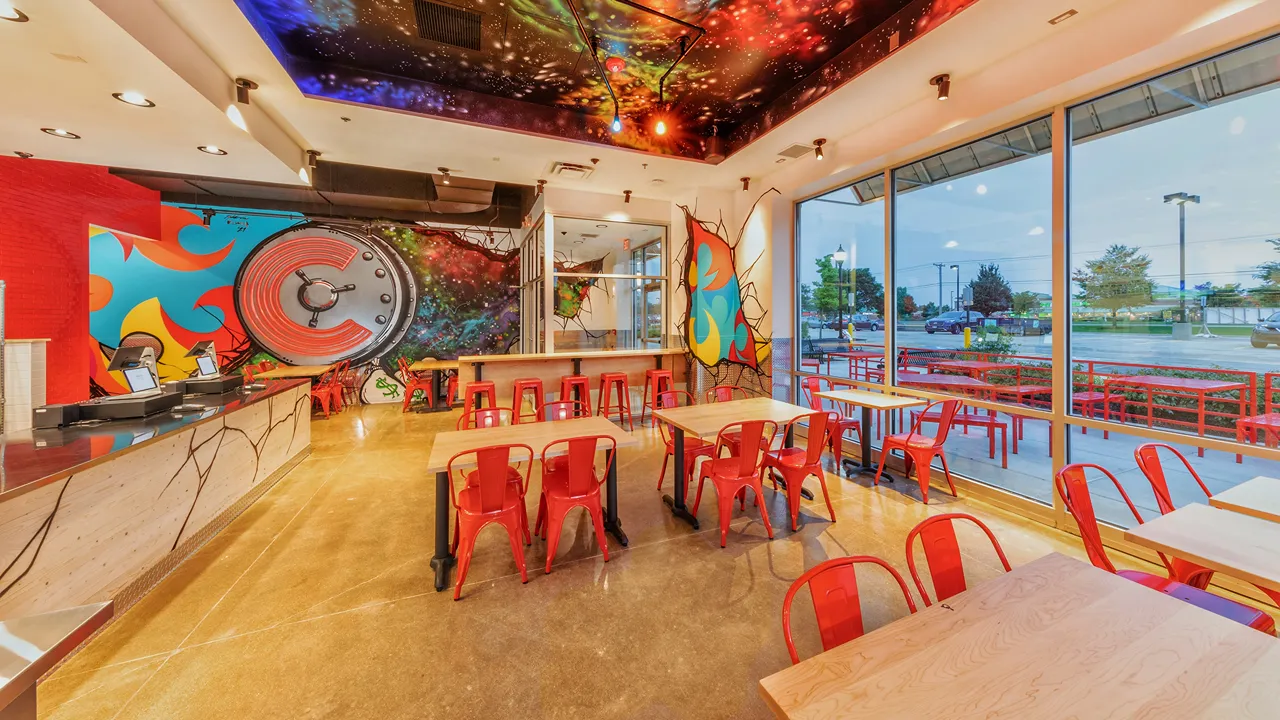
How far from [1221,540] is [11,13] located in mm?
5464

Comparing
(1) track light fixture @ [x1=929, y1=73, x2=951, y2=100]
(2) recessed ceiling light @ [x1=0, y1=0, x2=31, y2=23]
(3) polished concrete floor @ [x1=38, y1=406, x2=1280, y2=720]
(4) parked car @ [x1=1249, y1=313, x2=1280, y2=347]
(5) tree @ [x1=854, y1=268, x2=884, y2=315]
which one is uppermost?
(1) track light fixture @ [x1=929, y1=73, x2=951, y2=100]

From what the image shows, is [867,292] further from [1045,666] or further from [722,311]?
[1045,666]

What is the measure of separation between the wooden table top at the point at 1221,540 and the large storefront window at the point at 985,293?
1904 mm

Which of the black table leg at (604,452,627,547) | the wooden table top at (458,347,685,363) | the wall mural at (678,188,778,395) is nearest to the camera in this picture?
the black table leg at (604,452,627,547)

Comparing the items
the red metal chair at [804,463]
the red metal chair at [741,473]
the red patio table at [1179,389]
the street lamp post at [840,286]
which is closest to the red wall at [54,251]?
the red metal chair at [741,473]

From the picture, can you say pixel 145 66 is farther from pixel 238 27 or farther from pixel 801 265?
pixel 801 265

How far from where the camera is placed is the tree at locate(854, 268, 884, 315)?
182 inches

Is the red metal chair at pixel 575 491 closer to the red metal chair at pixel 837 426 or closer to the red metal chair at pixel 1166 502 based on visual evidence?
the red metal chair at pixel 837 426

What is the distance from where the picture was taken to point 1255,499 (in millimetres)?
1788

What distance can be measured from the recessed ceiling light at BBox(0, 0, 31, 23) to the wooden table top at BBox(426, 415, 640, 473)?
2.76 m

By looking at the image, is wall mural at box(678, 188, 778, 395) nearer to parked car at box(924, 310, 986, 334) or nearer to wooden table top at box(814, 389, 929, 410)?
wooden table top at box(814, 389, 929, 410)

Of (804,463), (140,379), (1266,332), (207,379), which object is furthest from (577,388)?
(1266,332)

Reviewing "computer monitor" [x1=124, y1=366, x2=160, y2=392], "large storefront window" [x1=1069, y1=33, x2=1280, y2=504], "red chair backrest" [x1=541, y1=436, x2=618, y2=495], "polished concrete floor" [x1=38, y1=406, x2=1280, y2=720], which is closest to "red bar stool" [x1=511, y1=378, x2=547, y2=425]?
"polished concrete floor" [x1=38, y1=406, x2=1280, y2=720]

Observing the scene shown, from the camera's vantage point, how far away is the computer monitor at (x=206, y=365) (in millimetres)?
3801
